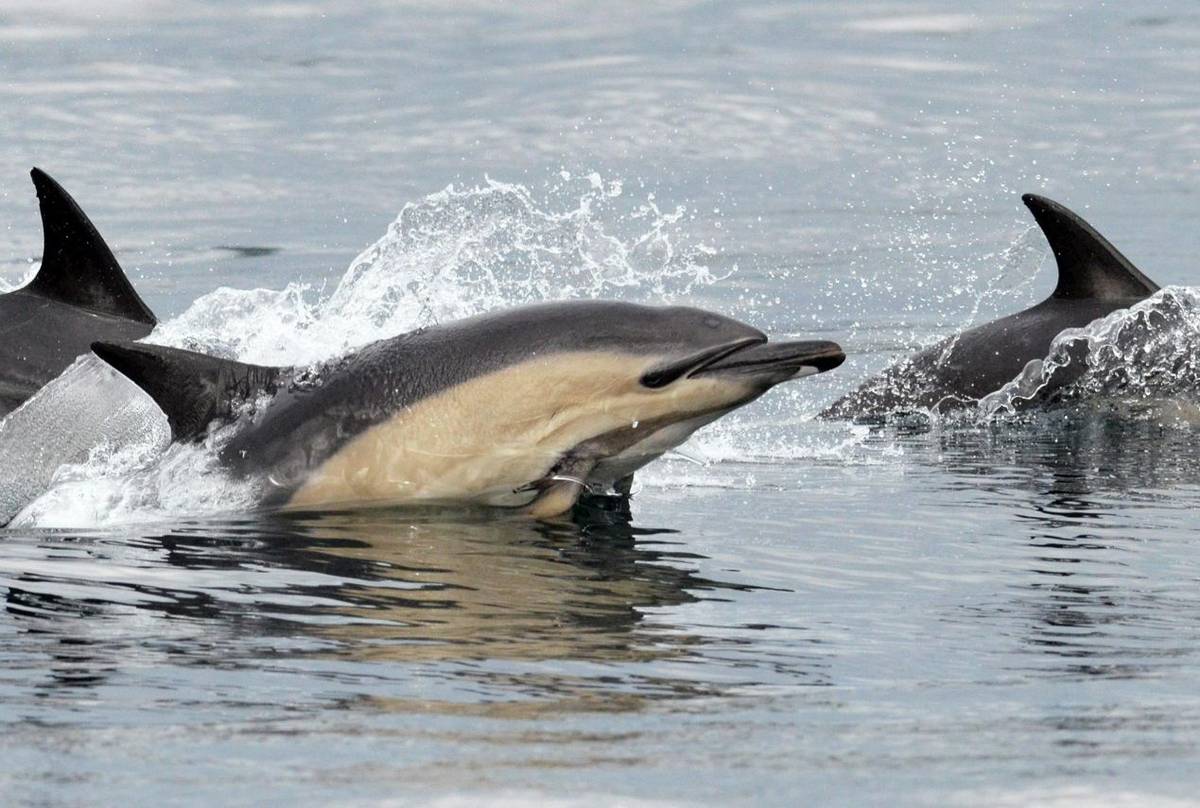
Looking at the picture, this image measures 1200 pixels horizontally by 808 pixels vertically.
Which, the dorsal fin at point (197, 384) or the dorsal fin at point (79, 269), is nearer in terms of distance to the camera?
the dorsal fin at point (197, 384)

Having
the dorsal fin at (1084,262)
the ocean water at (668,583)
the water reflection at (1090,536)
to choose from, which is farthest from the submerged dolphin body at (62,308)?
the dorsal fin at (1084,262)

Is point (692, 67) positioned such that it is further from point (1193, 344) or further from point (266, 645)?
point (266, 645)

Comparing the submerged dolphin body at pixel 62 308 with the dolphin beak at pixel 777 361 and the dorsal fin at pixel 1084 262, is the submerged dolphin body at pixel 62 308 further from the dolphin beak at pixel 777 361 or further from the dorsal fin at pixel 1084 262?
the dorsal fin at pixel 1084 262

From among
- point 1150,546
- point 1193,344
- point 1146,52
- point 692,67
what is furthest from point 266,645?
point 1146,52

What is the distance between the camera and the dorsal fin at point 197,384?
9391mm

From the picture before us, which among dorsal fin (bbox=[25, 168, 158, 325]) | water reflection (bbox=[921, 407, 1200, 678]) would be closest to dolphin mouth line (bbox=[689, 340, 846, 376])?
water reflection (bbox=[921, 407, 1200, 678])

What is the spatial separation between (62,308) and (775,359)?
5358mm

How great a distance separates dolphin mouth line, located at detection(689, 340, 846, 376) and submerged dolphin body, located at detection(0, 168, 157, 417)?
457 centimetres

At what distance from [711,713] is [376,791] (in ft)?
3.49

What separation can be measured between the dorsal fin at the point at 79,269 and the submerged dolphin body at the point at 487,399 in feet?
10.3

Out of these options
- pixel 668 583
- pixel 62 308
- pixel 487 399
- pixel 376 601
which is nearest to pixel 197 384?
pixel 487 399

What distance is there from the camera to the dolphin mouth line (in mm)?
8836

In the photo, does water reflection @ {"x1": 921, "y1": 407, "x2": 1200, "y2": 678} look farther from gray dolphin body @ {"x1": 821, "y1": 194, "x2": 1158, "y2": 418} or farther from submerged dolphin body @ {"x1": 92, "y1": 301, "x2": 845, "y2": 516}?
submerged dolphin body @ {"x1": 92, "y1": 301, "x2": 845, "y2": 516}

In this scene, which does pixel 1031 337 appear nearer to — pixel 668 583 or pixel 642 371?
pixel 642 371
